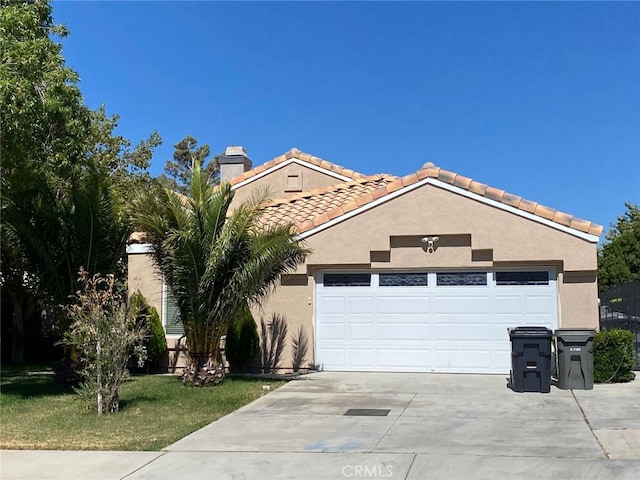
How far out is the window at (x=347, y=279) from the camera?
15.5 meters

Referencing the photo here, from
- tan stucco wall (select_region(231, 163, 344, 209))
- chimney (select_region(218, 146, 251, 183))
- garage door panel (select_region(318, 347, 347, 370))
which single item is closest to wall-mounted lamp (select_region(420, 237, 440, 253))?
garage door panel (select_region(318, 347, 347, 370))

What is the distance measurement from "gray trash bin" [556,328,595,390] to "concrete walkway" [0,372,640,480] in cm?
28

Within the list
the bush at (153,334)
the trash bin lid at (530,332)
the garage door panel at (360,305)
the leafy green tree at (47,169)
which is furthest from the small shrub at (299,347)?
the trash bin lid at (530,332)

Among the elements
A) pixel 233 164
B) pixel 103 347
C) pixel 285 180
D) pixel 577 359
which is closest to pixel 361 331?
pixel 577 359

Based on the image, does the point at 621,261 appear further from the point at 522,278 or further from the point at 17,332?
the point at 17,332

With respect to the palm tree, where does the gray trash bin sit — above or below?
below

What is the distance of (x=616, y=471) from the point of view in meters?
6.75

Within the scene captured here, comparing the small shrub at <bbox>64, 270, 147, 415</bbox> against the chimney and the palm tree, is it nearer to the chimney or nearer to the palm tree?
the palm tree

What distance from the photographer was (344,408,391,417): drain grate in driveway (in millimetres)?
10250

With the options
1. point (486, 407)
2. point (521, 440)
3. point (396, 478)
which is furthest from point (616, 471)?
point (486, 407)

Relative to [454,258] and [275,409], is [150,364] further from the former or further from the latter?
[454,258]

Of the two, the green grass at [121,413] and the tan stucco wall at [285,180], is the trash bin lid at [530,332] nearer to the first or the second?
the green grass at [121,413]

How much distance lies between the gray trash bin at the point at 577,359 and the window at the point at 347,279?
4681mm

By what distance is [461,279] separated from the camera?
49.4 ft
